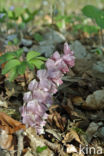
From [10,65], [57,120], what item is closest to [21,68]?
[10,65]

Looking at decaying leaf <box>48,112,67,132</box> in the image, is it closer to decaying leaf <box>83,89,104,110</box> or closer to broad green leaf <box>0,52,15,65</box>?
decaying leaf <box>83,89,104,110</box>

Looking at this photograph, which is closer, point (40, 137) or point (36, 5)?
point (40, 137)

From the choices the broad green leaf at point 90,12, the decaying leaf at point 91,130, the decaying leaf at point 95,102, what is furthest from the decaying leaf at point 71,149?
the broad green leaf at point 90,12

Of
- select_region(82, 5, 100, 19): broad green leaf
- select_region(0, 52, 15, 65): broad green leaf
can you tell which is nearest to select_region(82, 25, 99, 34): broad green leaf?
select_region(82, 5, 100, 19): broad green leaf

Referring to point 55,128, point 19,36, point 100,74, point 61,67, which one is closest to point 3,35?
point 19,36

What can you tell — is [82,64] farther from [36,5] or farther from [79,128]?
[36,5]

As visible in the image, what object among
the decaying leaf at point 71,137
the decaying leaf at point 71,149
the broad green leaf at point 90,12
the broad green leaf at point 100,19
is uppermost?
the broad green leaf at point 90,12

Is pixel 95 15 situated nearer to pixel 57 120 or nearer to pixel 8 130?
pixel 57 120

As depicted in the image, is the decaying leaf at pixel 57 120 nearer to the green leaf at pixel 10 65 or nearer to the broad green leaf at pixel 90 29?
the green leaf at pixel 10 65
